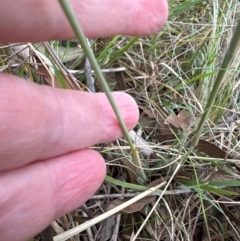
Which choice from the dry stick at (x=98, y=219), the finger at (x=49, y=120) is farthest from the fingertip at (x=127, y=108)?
the dry stick at (x=98, y=219)

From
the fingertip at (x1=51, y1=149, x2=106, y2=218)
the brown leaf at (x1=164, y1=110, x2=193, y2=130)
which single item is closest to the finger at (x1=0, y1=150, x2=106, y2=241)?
the fingertip at (x1=51, y1=149, x2=106, y2=218)

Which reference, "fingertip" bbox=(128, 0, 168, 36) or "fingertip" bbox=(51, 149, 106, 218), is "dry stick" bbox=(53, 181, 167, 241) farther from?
"fingertip" bbox=(128, 0, 168, 36)

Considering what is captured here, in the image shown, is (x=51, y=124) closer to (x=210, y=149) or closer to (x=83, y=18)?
(x=83, y=18)

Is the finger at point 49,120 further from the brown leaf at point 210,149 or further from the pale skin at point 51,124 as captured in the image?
the brown leaf at point 210,149

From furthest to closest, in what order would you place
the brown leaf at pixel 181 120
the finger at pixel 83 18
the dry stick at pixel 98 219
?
1. the brown leaf at pixel 181 120
2. the dry stick at pixel 98 219
3. the finger at pixel 83 18

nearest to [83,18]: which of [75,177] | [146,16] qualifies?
[146,16]

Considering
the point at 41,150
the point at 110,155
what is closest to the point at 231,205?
the point at 110,155

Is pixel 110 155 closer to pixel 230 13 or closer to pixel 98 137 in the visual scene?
pixel 98 137
